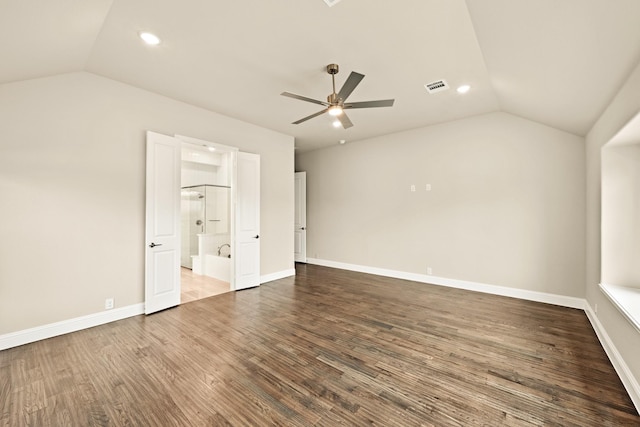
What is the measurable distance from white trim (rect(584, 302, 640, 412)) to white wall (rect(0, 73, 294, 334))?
5.10 meters

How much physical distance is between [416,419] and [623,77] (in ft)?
10.3

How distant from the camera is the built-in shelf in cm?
199

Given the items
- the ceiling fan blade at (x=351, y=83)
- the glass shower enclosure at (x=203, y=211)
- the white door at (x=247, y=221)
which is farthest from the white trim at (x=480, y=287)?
the ceiling fan blade at (x=351, y=83)

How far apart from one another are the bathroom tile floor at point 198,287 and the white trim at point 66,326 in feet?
2.43

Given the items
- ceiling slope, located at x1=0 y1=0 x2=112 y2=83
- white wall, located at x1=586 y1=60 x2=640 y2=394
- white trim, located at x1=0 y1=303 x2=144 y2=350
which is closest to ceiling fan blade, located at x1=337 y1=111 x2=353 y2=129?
ceiling slope, located at x1=0 y1=0 x2=112 y2=83

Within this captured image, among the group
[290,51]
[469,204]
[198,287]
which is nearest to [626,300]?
[469,204]

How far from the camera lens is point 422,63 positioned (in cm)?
295

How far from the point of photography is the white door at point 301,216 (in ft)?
23.4

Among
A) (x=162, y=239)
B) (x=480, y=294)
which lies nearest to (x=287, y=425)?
(x=162, y=239)

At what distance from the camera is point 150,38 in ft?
8.39

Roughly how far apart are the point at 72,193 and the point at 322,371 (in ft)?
11.4

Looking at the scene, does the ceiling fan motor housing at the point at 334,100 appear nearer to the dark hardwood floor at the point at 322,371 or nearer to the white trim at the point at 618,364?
the dark hardwood floor at the point at 322,371

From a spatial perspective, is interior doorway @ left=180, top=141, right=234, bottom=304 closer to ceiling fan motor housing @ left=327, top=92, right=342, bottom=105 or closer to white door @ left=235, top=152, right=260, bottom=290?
white door @ left=235, top=152, right=260, bottom=290

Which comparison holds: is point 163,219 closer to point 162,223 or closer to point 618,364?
point 162,223
